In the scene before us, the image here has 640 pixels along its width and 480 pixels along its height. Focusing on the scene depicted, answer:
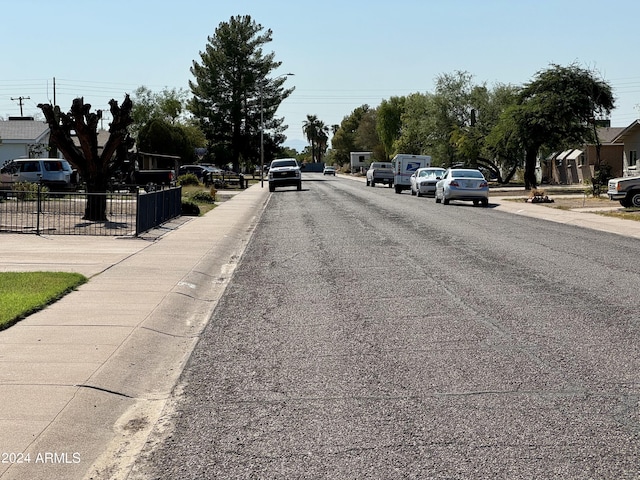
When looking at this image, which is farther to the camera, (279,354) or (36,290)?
(36,290)

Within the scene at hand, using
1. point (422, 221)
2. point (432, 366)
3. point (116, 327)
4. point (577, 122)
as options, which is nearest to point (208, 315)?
point (116, 327)

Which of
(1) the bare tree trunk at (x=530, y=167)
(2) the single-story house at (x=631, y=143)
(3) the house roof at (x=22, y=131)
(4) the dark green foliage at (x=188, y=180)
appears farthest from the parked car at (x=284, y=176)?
(2) the single-story house at (x=631, y=143)

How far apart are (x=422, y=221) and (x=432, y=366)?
64.7 feet

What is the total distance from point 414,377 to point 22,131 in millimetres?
56179

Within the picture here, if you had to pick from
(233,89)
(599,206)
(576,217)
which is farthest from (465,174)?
(233,89)

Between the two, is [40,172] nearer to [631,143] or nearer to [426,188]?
[426,188]

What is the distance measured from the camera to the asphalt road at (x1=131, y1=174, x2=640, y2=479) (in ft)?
18.3

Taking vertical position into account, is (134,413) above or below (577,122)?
below

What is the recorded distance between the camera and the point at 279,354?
8.73 metres

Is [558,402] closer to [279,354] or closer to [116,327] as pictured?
[279,354]

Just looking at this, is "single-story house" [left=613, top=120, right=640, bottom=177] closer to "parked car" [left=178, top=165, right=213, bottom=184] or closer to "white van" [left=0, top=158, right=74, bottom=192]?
"parked car" [left=178, top=165, right=213, bottom=184]

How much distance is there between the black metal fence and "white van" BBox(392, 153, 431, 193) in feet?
84.5

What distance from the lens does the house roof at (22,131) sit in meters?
57.5

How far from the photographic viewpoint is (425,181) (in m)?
47.6
